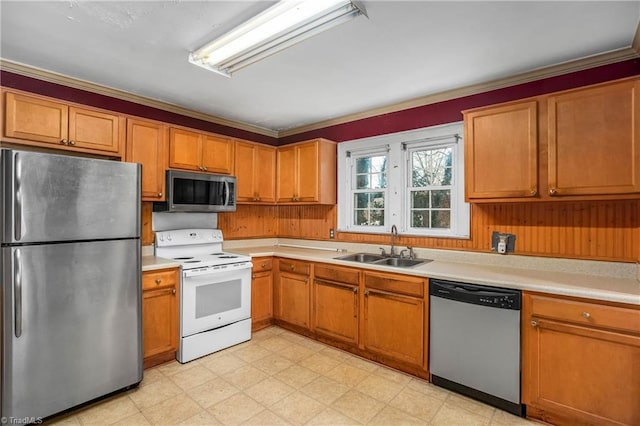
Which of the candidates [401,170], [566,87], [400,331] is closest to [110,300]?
[400,331]

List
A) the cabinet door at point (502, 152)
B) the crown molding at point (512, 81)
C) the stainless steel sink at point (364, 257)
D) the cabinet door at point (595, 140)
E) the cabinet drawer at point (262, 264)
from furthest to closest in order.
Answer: the cabinet drawer at point (262, 264), the stainless steel sink at point (364, 257), the cabinet door at point (502, 152), the crown molding at point (512, 81), the cabinet door at point (595, 140)

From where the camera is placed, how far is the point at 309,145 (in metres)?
4.00

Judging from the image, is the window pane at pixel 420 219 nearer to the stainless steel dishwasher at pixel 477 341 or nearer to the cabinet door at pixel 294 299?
the stainless steel dishwasher at pixel 477 341

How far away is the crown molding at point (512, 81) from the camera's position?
2.34 m

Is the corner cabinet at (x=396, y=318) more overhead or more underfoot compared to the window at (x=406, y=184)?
more underfoot

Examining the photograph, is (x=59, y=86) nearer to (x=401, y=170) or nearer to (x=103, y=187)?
(x=103, y=187)

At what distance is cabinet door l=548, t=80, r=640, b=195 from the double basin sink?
1313mm

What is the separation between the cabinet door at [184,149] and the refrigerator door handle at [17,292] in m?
1.59

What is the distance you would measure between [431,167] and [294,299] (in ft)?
6.79

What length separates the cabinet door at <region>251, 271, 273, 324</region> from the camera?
367cm

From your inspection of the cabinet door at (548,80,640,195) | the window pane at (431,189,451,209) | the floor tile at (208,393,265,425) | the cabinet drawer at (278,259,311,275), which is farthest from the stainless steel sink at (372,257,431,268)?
the floor tile at (208,393,265,425)

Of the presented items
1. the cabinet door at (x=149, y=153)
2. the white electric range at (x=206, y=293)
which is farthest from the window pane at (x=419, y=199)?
the cabinet door at (x=149, y=153)

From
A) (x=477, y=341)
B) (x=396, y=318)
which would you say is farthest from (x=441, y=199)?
(x=477, y=341)

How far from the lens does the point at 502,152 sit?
256cm
